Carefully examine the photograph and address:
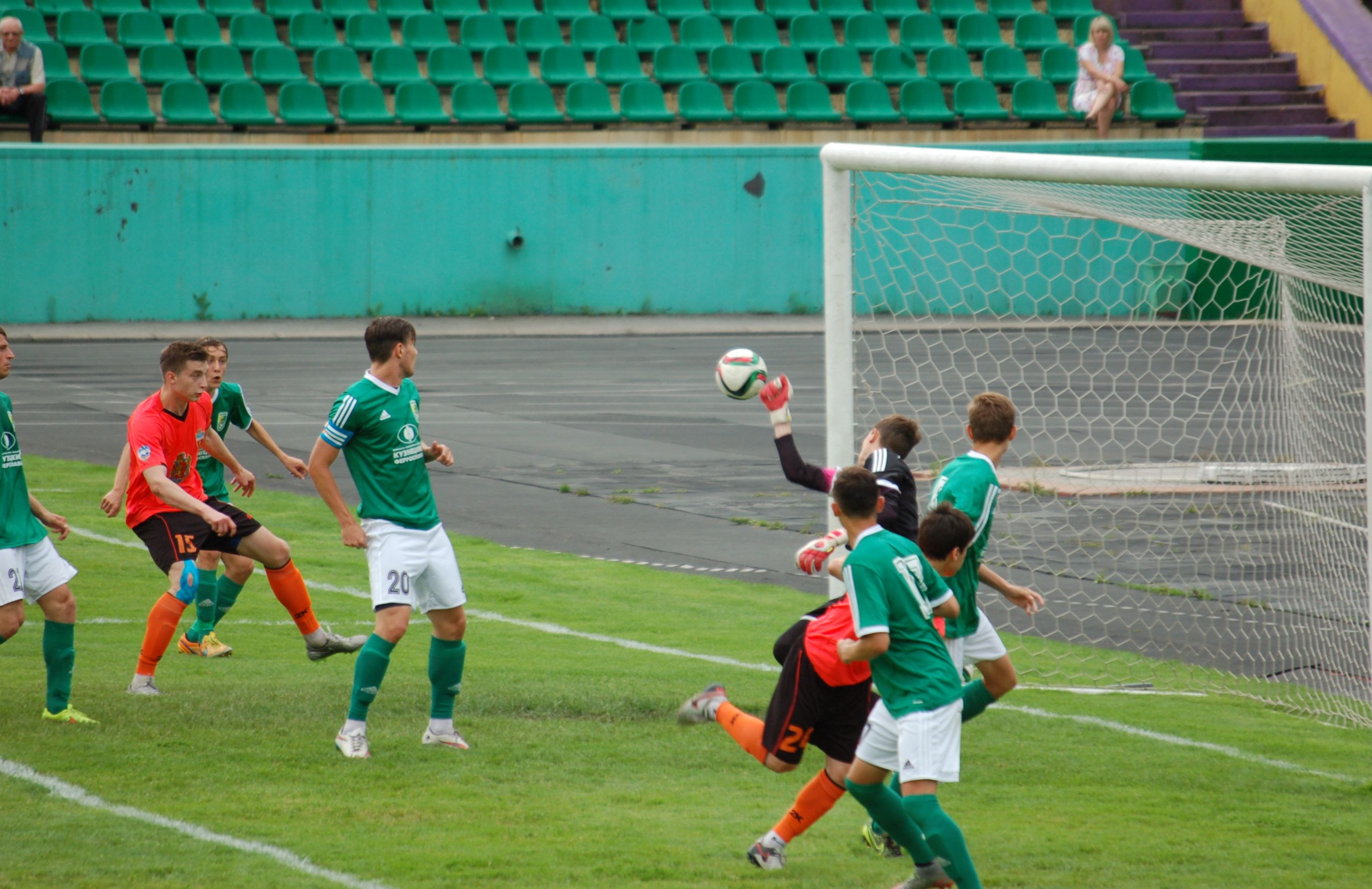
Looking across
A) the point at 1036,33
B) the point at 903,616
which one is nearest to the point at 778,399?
the point at 903,616

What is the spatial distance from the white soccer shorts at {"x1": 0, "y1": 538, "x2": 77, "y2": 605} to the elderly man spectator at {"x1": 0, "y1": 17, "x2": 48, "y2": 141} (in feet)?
60.7

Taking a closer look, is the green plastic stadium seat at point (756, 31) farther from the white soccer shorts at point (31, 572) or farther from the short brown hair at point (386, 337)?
the white soccer shorts at point (31, 572)

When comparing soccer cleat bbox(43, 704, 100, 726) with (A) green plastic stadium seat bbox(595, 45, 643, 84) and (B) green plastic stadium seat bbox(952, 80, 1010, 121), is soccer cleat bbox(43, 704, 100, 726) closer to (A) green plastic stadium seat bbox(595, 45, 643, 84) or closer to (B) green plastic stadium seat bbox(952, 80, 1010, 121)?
(A) green plastic stadium seat bbox(595, 45, 643, 84)

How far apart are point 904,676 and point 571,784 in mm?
1913

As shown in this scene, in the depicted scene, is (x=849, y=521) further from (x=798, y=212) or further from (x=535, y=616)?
(x=798, y=212)

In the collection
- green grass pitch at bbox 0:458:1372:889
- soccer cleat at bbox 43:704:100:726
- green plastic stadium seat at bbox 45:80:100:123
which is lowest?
green grass pitch at bbox 0:458:1372:889

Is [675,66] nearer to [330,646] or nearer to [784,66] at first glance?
[784,66]

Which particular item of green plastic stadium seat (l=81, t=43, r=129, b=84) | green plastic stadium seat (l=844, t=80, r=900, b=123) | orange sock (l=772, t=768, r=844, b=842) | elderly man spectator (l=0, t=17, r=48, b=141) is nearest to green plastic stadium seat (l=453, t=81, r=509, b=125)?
green plastic stadium seat (l=81, t=43, r=129, b=84)

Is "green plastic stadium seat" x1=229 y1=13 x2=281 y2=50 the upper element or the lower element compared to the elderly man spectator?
upper

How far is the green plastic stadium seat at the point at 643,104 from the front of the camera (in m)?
27.2

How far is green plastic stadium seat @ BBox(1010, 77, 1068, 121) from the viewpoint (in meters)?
28.0

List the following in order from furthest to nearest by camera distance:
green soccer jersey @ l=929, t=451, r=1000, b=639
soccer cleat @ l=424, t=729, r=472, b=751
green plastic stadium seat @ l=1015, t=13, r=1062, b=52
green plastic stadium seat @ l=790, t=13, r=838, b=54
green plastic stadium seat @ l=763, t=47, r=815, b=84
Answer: green plastic stadium seat @ l=1015, t=13, r=1062, b=52 → green plastic stadium seat @ l=790, t=13, r=838, b=54 → green plastic stadium seat @ l=763, t=47, r=815, b=84 → soccer cleat @ l=424, t=729, r=472, b=751 → green soccer jersey @ l=929, t=451, r=1000, b=639

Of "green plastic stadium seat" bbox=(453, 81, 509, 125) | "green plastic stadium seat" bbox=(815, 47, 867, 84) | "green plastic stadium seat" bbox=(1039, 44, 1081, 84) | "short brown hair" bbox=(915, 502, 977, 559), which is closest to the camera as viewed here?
"short brown hair" bbox=(915, 502, 977, 559)

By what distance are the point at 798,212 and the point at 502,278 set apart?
5.38m
